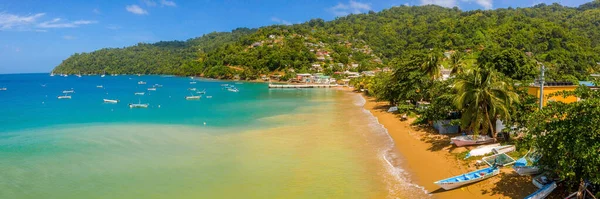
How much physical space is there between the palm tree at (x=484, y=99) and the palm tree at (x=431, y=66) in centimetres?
1592

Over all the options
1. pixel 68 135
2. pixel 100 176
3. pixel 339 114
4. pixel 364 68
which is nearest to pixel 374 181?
pixel 100 176

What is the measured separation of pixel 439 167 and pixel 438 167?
0.16ft

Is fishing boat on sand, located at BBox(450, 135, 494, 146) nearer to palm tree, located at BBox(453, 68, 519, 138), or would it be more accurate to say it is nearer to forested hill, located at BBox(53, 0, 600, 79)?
palm tree, located at BBox(453, 68, 519, 138)

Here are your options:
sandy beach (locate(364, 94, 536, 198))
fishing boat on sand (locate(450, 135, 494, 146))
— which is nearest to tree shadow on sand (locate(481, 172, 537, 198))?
sandy beach (locate(364, 94, 536, 198))

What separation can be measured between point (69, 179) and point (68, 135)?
46.2 ft

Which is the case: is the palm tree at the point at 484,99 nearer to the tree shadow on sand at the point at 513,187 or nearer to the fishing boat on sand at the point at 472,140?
the fishing boat on sand at the point at 472,140

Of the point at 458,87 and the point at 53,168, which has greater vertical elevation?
the point at 458,87

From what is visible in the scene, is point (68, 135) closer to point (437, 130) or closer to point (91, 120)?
point (91, 120)

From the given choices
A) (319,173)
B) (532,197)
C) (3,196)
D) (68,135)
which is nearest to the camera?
(532,197)

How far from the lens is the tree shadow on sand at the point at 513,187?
13680 millimetres

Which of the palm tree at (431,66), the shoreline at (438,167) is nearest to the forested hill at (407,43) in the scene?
the palm tree at (431,66)

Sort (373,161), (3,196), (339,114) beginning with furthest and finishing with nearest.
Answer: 1. (339,114)
2. (373,161)
3. (3,196)

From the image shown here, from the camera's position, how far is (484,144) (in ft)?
66.9

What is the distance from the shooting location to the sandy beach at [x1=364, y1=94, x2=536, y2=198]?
46.9 ft
